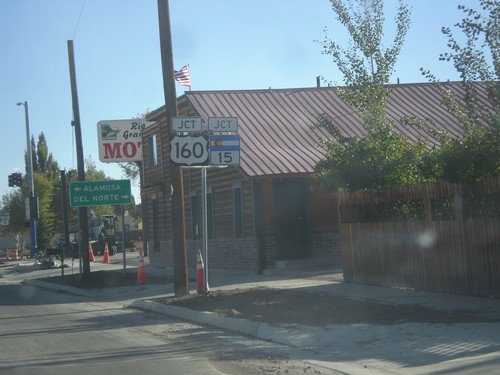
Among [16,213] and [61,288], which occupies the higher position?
[16,213]

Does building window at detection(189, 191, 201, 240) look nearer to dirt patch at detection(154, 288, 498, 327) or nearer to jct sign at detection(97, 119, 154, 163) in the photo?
jct sign at detection(97, 119, 154, 163)

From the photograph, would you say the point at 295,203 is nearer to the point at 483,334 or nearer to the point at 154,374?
the point at 483,334

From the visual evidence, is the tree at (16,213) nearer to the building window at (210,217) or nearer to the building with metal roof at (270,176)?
the building with metal roof at (270,176)

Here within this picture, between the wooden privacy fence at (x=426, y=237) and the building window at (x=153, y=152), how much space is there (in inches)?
585

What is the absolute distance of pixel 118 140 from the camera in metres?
24.7

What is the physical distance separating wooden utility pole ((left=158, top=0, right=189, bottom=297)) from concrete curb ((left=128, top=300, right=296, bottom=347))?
937mm

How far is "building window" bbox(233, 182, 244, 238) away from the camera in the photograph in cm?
2355

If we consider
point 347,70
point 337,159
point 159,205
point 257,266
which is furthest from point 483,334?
point 159,205

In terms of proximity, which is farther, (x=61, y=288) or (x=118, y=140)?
(x=118, y=140)

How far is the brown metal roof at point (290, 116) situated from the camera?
23.0 meters

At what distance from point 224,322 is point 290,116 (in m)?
14.8

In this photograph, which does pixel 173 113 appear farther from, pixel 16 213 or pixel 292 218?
pixel 16 213

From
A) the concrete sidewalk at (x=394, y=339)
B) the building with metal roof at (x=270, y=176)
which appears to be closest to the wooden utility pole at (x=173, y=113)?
the concrete sidewalk at (x=394, y=339)

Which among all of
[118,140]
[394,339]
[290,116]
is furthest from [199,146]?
[290,116]
